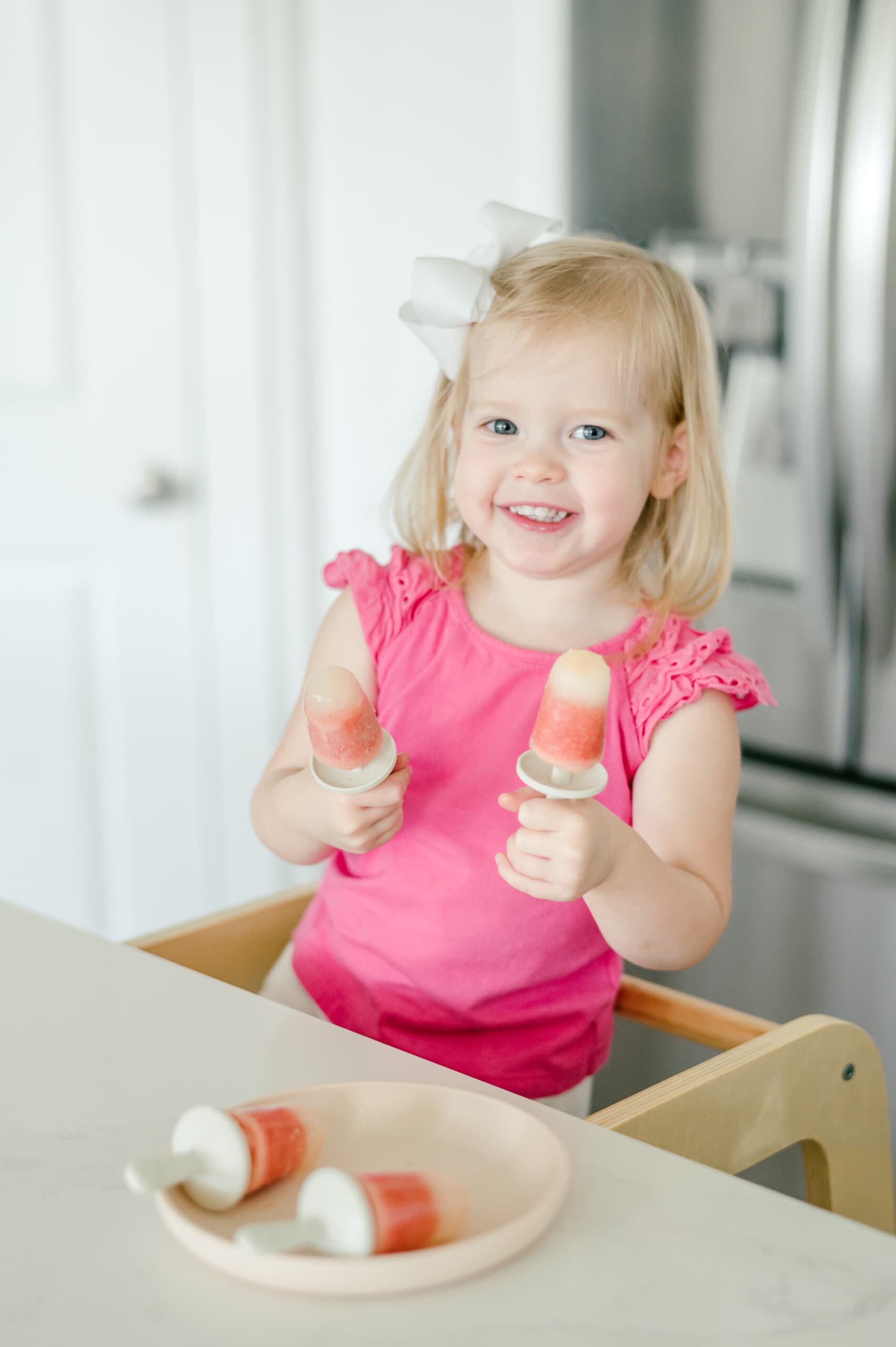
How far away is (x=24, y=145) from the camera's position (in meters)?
2.11

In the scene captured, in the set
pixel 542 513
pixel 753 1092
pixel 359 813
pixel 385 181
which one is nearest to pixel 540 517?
pixel 542 513

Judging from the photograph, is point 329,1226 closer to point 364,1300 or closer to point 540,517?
point 364,1300

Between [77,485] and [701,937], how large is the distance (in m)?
1.52

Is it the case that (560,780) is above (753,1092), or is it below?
above

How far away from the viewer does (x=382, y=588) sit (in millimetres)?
1285

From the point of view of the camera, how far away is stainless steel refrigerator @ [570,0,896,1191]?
1417mm

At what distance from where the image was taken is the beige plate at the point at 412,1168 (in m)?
0.54

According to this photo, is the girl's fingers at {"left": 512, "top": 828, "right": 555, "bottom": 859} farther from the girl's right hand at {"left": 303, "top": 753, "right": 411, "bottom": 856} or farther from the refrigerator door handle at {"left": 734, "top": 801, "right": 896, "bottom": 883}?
the refrigerator door handle at {"left": 734, "top": 801, "right": 896, "bottom": 883}

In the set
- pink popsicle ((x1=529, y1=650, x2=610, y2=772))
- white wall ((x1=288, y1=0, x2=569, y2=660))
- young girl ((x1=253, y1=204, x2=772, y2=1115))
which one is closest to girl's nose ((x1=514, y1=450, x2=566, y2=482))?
young girl ((x1=253, y1=204, x2=772, y2=1115))

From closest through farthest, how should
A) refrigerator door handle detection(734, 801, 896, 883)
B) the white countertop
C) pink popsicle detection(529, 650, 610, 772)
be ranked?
the white countertop → pink popsicle detection(529, 650, 610, 772) → refrigerator door handle detection(734, 801, 896, 883)

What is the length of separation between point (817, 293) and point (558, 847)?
89 centimetres

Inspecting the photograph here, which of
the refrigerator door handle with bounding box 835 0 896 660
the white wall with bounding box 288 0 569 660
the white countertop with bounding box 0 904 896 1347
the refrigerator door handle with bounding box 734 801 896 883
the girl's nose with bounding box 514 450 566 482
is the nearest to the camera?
the white countertop with bounding box 0 904 896 1347

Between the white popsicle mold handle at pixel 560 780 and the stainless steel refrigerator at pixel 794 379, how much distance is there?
0.79 m

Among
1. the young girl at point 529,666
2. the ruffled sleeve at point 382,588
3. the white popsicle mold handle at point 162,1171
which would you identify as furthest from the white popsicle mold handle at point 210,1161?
the ruffled sleeve at point 382,588
